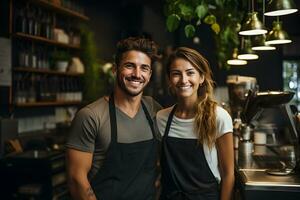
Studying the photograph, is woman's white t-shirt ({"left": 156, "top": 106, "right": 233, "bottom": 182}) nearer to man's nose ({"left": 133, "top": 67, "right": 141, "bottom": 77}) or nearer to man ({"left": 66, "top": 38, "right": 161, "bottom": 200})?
man ({"left": 66, "top": 38, "right": 161, "bottom": 200})

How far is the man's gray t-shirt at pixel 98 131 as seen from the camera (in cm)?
182

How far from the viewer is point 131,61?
1.94m

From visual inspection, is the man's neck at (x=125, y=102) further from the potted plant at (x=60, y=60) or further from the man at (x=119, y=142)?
the potted plant at (x=60, y=60)

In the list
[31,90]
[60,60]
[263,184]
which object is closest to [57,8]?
[60,60]

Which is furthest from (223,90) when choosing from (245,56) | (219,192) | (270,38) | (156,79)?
(156,79)

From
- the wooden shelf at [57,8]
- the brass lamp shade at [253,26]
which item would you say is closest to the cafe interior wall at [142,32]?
the wooden shelf at [57,8]

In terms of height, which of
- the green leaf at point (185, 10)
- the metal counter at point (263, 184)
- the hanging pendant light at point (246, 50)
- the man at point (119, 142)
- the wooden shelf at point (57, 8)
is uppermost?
the wooden shelf at point (57, 8)

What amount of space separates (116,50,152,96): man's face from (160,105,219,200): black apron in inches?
14.1

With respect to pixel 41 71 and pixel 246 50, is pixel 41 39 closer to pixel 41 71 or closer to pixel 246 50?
pixel 41 71

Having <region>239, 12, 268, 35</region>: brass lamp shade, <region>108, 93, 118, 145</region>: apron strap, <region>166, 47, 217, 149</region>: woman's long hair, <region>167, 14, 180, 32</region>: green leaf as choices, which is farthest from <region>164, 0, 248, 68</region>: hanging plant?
<region>108, 93, 118, 145</region>: apron strap

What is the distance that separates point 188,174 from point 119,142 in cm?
42

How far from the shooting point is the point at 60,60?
16.3ft

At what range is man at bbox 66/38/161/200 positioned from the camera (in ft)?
5.98

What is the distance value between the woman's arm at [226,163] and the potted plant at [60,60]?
3.42 meters
